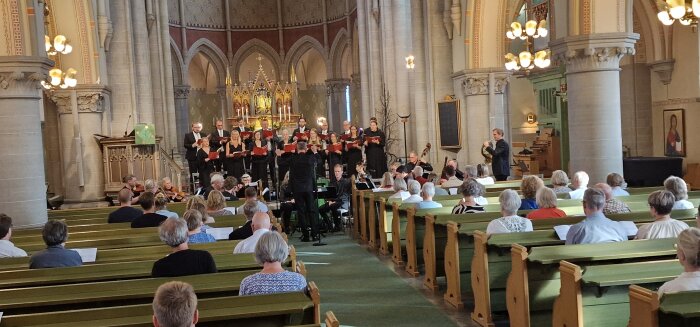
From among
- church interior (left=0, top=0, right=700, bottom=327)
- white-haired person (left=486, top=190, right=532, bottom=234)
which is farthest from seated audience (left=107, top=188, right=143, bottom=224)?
white-haired person (left=486, top=190, right=532, bottom=234)

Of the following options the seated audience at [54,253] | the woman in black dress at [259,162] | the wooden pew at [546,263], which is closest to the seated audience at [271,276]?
the wooden pew at [546,263]

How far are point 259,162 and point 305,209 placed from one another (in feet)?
12.7

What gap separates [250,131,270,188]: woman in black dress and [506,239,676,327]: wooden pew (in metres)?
11.1

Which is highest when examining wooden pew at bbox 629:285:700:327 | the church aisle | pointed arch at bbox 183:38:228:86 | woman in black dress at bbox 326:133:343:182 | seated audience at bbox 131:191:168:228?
pointed arch at bbox 183:38:228:86

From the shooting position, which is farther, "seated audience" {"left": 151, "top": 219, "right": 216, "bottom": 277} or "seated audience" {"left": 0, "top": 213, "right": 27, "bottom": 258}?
"seated audience" {"left": 0, "top": 213, "right": 27, "bottom": 258}

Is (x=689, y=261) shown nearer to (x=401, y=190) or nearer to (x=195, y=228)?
(x=195, y=228)

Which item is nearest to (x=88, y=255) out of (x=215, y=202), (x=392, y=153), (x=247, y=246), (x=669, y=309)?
(x=247, y=246)

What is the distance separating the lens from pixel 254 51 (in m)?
40.4

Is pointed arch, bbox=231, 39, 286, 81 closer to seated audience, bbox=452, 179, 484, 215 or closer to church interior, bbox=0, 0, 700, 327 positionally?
church interior, bbox=0, 0, 700, 327

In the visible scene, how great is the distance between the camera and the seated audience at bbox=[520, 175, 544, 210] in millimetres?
8977

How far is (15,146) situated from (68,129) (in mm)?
7376

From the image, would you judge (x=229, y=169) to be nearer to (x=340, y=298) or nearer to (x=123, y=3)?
(x=123, y=3)

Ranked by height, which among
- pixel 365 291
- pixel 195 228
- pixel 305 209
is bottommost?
pixel 365 291

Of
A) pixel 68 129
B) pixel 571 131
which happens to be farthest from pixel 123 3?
pixel 571 131
